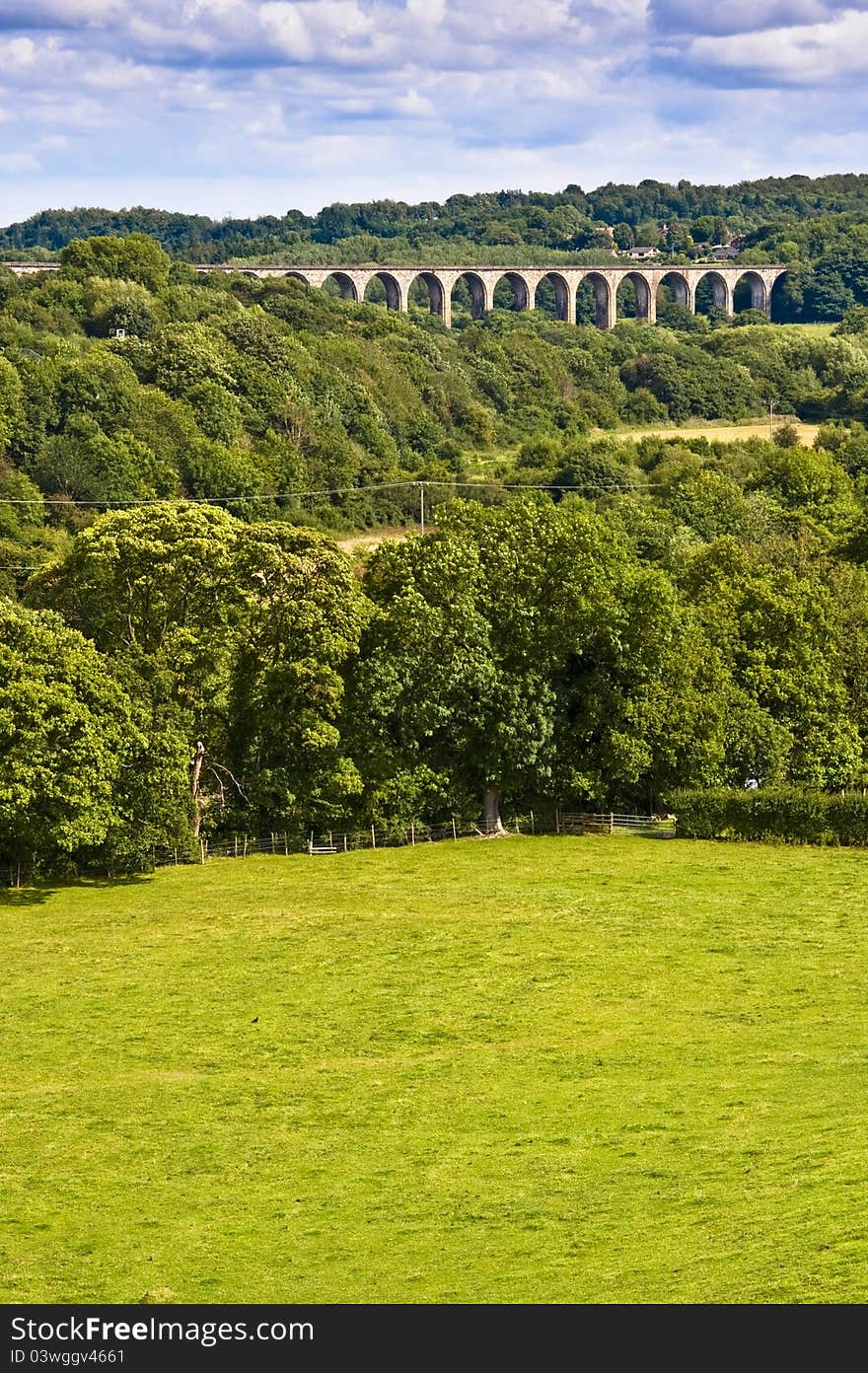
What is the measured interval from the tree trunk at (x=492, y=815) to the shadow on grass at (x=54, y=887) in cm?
1173

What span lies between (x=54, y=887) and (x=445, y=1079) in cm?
2066

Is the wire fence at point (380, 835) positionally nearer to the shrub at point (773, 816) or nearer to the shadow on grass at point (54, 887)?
the shadow on grass at point (54, 887)

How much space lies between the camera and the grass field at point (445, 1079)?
28.4 metres

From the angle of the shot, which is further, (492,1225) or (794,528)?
(794,528)

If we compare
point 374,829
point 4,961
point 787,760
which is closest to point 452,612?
point 374,829

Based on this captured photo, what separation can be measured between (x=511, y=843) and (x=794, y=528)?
35.9 metres

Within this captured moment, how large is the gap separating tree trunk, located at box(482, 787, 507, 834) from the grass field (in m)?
2.62

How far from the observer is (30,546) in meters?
91.0

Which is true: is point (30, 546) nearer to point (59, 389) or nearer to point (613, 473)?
point (59, 389)

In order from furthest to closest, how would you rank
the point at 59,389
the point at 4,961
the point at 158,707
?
the point at 59,389, the point at 158,707, the point at 4,961

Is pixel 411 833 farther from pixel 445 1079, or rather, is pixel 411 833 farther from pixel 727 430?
pixel 727 430

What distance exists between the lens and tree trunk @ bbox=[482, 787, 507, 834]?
62.2 metres

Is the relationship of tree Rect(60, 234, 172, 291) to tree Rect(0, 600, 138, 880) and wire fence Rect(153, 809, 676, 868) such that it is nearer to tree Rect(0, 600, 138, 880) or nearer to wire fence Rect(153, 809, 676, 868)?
wire fence Rect(153, 809, 676, 868)

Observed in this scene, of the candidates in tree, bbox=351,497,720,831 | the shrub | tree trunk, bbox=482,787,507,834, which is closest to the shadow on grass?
tree, bbox=351,497,720,831
